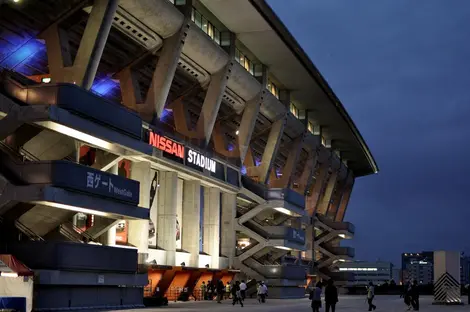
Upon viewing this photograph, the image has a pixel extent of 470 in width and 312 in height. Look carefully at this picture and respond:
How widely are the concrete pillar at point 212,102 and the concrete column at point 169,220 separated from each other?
4709mm

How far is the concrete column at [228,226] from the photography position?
66.4 metres

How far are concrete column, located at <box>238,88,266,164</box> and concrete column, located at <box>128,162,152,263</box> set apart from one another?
16928 millimetres

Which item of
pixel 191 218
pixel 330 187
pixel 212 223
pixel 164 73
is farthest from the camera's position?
pixel 330 187

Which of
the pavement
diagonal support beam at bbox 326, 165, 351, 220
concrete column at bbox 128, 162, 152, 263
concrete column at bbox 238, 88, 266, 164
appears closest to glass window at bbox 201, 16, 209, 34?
concrete column at bbox 238, 88, 266, 164

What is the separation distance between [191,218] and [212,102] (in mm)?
9204

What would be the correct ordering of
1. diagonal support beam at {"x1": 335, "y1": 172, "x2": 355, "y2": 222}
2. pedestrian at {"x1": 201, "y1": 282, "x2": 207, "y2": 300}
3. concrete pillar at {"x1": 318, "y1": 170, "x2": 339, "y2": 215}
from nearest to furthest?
pedestrian at {"x1": 201, "y1": 282, "x2": 207, "y2": 300} → concrete pillar at {"x1": 318, "y1": 170, "x2": 339, "y2": 215} → diagonal support beam at {"x1": 335, "y1": 172, "x2": 355, "y2": 222}

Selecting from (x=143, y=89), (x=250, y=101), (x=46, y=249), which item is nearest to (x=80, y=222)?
(x=46, y=249)

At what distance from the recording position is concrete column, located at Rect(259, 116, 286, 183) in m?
71.7

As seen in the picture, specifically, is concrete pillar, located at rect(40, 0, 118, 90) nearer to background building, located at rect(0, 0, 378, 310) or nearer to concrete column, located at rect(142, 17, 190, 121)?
background building, located at rect(0, 0, 378, 310)

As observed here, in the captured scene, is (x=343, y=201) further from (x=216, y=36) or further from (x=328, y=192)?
(x=216, y=36)

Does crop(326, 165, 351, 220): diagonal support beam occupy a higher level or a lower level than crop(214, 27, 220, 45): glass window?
lower

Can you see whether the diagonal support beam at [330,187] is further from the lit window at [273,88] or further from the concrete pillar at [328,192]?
the lit window at [273,88]

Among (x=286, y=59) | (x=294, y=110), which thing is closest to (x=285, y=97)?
(x=294, y=110)

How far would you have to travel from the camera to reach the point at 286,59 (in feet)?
217
